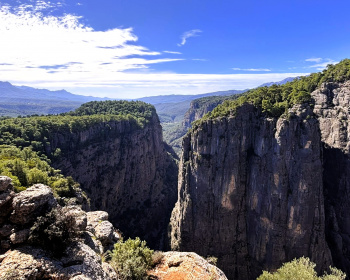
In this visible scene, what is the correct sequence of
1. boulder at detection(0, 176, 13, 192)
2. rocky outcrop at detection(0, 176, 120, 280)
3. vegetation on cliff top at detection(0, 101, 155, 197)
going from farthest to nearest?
1. vegetation on cliff top at detection(0, 101, 155, 197)
2. boulder at detection(0, 176, 13, 192)
3. rocky outcrop at detection(0, 176, 120, 280)

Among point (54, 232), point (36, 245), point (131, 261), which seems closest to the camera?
point (54, 232)

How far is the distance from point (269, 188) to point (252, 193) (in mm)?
3938

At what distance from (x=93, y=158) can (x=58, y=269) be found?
63.6 m

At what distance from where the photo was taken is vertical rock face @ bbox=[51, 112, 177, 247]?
218 ft

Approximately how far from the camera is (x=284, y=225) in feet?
134

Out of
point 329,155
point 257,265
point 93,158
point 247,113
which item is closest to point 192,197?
point 257,265

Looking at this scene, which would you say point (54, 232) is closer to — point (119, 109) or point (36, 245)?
point (36, 245)

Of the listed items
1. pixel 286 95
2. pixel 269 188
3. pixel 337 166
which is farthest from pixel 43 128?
pixel 337 166

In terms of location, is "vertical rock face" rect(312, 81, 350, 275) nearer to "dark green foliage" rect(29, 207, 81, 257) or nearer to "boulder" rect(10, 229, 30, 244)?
"dark green foliage" rect(29, 207, 81, 257)

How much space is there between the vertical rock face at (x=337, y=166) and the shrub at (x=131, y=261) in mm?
40339

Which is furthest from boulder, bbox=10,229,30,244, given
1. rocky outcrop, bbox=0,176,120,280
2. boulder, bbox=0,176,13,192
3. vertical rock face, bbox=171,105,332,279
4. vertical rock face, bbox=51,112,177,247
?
vertical rock face, bbox=51,112,177,247

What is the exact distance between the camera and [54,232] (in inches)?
418

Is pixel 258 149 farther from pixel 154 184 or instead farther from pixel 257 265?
pixel 154 184

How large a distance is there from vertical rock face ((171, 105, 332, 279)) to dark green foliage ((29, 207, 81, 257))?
3825 cm
